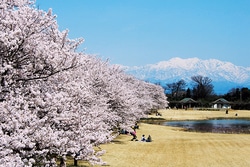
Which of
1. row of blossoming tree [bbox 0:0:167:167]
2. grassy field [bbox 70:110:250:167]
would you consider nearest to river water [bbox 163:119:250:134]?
grassy field [bbox 70:110:250:167]

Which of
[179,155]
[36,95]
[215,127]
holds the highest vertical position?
[36,95]

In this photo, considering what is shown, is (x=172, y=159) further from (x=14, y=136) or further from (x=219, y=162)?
(x=14, y=136)

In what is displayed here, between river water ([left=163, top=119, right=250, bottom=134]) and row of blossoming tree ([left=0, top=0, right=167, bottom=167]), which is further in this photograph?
river water ([left=163, top=119, right=250, bottom=134])

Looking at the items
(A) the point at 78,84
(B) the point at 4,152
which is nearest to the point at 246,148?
(A) the point at 78,84

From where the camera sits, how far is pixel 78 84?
13.3 metres

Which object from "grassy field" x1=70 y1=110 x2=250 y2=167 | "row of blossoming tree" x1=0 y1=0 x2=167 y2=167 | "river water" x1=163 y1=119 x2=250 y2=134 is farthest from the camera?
"river water" x1=163 y1=119 x2=250 y2=134

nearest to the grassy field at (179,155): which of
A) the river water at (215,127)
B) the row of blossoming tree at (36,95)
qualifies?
the row of blossoming tree at (36,95)

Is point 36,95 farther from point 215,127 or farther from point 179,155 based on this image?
point 215,127

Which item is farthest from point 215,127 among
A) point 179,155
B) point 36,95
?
point 36,95

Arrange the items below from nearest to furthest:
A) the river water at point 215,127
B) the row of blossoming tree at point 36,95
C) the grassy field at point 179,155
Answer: the row of blossoming tree at point 36,95, the grassy field at point 179,155, the river water at point 215,127

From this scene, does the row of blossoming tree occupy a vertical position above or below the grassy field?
above

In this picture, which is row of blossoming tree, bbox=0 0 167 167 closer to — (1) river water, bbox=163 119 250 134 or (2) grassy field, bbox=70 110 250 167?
(2) grassy field, bbox=70 110 250 167

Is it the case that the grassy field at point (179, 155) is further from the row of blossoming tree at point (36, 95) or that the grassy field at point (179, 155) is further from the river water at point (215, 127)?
the river water at point (215, 127)

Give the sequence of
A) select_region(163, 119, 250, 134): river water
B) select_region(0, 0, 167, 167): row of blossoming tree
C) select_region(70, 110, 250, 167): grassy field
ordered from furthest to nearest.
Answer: select_region(163, 119, 250, 134): river water
select_region(70, 110, 250, 167): grassy field
select_region(0, 0, 167, 167): row of blossoming tree
